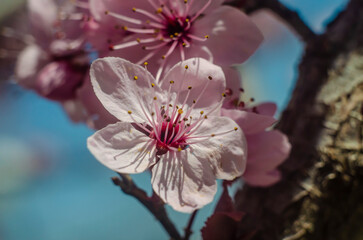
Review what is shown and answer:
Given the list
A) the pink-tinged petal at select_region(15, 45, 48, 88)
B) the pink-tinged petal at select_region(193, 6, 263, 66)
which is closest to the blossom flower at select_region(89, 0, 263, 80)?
the pink-tinged petal at select_region(193, 6, 263, 66)

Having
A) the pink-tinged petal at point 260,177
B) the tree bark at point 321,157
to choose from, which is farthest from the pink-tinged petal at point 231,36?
the tree bark at point 321,157

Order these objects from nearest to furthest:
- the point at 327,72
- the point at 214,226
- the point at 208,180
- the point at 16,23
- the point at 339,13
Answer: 1. the point at 208,180
2. the point at 214,226
3. the point at 327,72
4. the point at 339,13
5. the point at 16,23

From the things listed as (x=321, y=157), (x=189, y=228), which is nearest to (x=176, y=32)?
(x=189, y=228)

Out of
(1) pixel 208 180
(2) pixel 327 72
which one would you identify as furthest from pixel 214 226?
(2) pixel 327 72

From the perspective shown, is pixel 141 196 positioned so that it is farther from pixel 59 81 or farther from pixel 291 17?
pixel 291 17

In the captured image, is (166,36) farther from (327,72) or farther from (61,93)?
(327,72)

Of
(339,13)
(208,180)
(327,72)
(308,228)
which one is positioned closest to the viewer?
(208,180)
